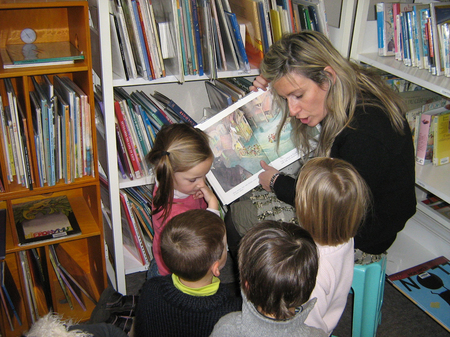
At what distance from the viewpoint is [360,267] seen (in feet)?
4.89

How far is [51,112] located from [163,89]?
2.22 feet

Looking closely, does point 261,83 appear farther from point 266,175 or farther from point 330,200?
point 330,200

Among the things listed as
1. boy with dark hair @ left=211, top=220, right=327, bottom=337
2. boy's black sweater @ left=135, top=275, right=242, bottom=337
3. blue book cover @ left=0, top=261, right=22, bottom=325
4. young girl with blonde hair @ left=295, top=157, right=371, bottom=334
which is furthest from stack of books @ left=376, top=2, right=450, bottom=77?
blue book cover @ left=0, top=261, right=22, bottom=325

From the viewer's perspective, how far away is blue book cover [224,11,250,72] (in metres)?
1.54

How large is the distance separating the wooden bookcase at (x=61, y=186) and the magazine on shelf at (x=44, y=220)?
28 millimetres

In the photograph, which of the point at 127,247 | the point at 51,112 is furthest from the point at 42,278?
the point at 51,112

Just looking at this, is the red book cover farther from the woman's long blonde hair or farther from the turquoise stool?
the turquoise stool

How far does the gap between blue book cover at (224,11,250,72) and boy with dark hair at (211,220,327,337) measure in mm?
835

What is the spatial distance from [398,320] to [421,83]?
109cm

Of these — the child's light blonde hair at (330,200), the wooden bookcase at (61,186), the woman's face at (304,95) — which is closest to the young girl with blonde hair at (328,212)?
the child's light blonde hair at (330,200)

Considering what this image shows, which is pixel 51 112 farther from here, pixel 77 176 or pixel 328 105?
pixel 328 105

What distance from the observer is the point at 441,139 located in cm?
181

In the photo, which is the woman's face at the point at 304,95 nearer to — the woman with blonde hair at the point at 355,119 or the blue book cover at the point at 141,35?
the woman with blonde hair at the point at 355,119

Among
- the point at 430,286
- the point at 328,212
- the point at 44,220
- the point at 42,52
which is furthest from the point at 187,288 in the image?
the point at 430,286
